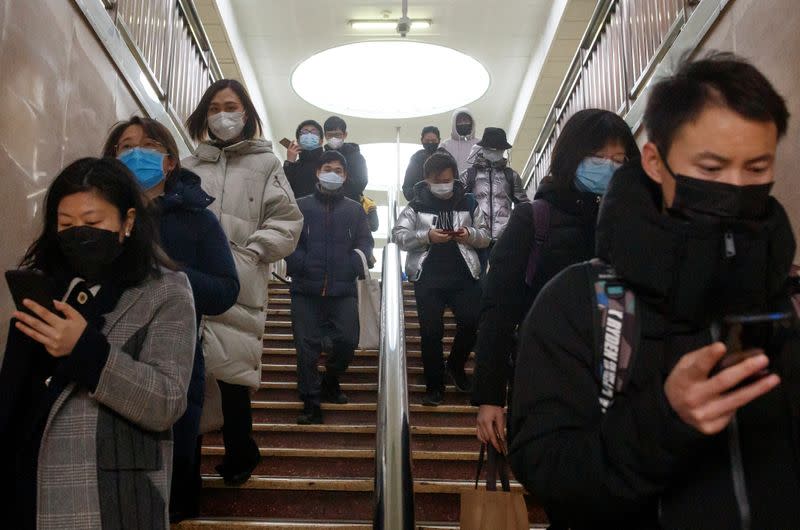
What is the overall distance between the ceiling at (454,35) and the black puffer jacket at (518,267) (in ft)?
23.2

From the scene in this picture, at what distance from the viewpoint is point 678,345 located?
1268 mm

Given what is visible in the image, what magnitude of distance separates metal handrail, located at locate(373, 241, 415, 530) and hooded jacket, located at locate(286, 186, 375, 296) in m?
2.06

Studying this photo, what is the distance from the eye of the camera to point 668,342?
128 centimetres

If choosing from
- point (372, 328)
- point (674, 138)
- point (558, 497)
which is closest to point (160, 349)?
point (558, 497)

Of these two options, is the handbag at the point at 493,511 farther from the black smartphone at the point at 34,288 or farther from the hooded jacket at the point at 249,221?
the hooded jacket at the point at 249,221

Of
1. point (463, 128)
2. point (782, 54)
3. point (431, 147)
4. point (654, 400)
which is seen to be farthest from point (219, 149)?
point (463, 128)

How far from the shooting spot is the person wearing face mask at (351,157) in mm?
7066

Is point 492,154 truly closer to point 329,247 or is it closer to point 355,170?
point 355,170

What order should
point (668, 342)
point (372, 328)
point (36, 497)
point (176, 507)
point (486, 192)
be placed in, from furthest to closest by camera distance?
point (486, 192), point (372, 328), point (176, 507), point (36, 497), point (668, 342)

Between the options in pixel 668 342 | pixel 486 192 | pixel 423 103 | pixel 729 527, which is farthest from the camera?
pixel 423 103

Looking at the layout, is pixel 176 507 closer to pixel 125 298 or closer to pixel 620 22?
pixel 125 298

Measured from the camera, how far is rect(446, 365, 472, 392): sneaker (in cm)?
499

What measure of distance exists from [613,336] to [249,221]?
A: 2.58m

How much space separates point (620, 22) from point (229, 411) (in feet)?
16.8
